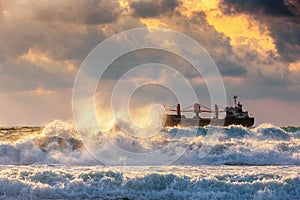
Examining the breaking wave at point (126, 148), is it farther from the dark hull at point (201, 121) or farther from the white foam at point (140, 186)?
the dark hull at point (201, 121)

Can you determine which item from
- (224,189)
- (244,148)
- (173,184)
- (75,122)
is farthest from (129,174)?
(75,122)

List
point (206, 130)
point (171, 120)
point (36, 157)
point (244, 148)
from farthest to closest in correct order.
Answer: point (171, 120) → point (206, 130) → point (244, 148) → point (36, 157)

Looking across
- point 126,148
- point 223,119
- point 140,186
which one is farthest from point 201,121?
point 140,186

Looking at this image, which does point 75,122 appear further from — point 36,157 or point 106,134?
point 36,157

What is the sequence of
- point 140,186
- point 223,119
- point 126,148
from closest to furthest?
1. point 140,186
2. point 126,148
3. point 223,119

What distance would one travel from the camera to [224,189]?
81.3 ft

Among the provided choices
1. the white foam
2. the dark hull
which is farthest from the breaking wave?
the dark hull

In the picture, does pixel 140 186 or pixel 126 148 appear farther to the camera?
pixel 126 148

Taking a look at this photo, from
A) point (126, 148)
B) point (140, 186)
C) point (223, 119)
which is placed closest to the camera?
point (140, 186)

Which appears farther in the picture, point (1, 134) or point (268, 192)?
point (1, 134)

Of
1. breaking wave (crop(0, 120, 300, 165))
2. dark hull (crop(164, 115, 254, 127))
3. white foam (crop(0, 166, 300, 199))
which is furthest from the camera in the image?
dark hull (crop(164, 115, 254, 127))

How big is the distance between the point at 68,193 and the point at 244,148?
1959 centimetres

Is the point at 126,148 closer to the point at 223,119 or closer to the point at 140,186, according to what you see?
the point at 140,186

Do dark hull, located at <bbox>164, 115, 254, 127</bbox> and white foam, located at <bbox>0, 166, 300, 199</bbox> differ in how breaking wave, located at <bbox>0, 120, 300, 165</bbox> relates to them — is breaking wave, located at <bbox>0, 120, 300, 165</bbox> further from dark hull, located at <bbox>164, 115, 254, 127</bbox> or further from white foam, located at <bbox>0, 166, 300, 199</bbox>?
dark hull, located at <bbox>164, 115, 254, 127</bbox>
